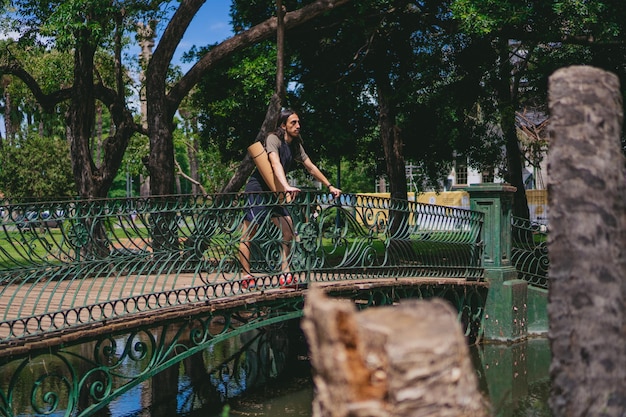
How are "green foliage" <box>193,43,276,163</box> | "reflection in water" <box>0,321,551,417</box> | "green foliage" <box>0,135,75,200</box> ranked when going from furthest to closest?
"green foliage" <box>0,135,75,200</box>
"green foliage" <box>193,43,276,163</box>
"reflection in water" <box>0,321,551,417</box>

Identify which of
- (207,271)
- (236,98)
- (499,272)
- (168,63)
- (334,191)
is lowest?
(499,272)

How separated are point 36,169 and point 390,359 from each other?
38.2 metres

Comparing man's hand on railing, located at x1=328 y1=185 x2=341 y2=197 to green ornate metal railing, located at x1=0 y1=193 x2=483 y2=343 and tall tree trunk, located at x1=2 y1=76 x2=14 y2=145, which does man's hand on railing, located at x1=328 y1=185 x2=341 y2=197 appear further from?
tall tree trunk, located at x1=2 y1=76 x2=14 y2=145

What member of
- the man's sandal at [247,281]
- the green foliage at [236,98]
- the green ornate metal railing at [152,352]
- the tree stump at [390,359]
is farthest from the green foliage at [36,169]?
the tree stump at [390,359]

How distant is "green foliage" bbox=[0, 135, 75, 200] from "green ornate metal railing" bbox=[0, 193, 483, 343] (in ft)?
96.0

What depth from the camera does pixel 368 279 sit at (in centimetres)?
963

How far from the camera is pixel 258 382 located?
32.3 ft

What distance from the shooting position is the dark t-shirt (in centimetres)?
802

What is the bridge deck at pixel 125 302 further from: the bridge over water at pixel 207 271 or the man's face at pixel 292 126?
the man's face at pixel 292 126

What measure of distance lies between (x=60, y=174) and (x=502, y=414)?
109 ft

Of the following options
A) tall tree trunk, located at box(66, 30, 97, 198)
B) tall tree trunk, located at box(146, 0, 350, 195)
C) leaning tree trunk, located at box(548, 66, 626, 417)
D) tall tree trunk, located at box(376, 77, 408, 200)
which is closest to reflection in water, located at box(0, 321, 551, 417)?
tall tree trunk, located at box(146, 0, 350, 195)

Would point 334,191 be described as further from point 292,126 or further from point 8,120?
point 8,120

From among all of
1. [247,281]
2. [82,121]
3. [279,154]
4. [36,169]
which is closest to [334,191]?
[279,154]

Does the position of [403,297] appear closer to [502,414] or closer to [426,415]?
[502,414]
